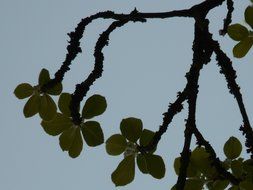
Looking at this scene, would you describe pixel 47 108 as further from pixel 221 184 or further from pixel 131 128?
pixel 221 184

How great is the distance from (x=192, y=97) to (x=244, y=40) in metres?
0.83

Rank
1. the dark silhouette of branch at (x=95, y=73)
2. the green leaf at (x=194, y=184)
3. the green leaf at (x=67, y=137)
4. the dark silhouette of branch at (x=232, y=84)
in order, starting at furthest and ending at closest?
the green leaf at (x=67, y=137) → the green leaf at (x=194, y=184) → the dark silhouette of branch at (x=95, y=73) → the dark silhouette of branch at (x=232, y=84)

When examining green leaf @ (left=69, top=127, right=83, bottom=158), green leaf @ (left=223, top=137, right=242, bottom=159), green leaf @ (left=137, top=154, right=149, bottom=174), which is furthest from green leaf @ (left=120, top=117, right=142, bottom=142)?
green leaf @ (left=223, top=137, right=242, bottom=159)

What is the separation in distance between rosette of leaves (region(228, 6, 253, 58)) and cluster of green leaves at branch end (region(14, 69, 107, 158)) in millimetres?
908

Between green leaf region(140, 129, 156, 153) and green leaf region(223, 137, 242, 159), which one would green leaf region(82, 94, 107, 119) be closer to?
green leaf region(140, 129, 156, 153)

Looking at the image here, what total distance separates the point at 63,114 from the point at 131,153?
17.6 inches

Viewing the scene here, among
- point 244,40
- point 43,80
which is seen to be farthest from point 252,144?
point 43,80

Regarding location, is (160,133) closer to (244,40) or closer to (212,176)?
(212,176)

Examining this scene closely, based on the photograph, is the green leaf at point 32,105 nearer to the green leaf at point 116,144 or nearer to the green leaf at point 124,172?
the green leaf at point 116,144

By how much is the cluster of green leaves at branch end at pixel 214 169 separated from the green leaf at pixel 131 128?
0.32m

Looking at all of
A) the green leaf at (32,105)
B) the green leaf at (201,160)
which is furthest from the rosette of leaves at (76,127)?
the green leaf at (201,160)

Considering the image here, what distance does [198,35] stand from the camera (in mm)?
2271

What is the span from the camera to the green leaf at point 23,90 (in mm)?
2566

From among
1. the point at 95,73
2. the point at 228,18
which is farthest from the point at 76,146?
the point at 228,18
